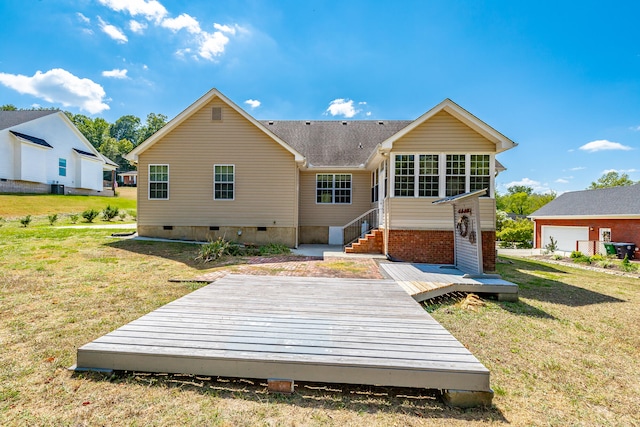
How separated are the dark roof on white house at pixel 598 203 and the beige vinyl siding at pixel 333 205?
1935 cm

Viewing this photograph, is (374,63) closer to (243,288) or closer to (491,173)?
(491,173)

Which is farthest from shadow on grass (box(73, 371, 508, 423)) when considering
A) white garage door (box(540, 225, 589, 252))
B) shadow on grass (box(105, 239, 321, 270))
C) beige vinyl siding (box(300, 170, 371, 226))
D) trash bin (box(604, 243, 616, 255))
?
white garage door (box(540, 225, 589, 252))

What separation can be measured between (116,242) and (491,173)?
48.4 ft

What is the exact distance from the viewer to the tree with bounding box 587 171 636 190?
5500cm

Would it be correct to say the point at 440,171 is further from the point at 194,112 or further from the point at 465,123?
the point at 194,112

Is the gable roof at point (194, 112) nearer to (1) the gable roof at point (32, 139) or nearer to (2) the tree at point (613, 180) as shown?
(1) the gable roof at point (32, 139)

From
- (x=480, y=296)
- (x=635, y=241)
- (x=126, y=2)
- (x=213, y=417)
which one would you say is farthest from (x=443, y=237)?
(x=635, y=241)

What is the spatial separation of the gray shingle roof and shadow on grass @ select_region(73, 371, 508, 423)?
32713 mm

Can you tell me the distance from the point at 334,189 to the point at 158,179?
837 centimetres

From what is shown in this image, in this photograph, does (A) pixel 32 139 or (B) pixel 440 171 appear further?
(A) pixel 32 139

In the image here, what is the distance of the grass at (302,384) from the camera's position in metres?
2.46

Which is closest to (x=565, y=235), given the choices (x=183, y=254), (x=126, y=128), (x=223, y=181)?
(x=223, y=181)

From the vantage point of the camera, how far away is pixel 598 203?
887 inches

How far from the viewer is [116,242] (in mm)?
11445
